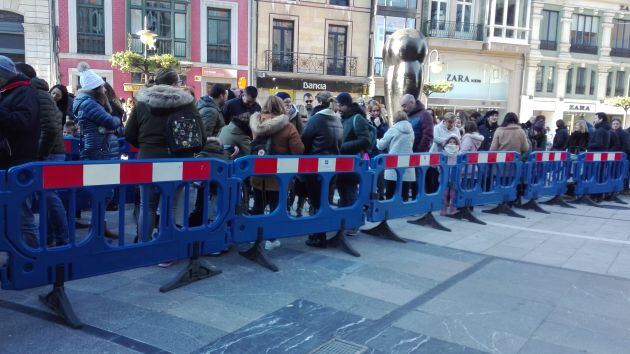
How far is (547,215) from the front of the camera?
9312 mm

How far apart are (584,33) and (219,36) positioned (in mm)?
22487

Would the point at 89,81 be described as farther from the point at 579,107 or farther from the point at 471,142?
the point at 579,107

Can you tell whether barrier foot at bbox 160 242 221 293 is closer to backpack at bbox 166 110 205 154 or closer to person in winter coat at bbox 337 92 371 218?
backpack at bbox 166 110 205 154

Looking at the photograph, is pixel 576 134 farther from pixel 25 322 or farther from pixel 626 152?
pixel 25 322

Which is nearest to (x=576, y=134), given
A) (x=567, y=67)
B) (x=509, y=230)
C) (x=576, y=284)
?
(x=509, y=230)

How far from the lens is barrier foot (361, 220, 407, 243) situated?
265 inches

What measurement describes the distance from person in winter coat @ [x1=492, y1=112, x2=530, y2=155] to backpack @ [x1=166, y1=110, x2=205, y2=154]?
6.21 m

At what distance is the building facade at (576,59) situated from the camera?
105 feet

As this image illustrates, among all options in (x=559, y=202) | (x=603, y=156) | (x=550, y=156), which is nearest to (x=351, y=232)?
(x=550, y=156)

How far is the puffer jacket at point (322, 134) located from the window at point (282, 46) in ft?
68.9

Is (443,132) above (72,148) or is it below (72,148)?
above

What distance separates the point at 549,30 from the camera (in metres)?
32.4

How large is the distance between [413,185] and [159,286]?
4628 mm

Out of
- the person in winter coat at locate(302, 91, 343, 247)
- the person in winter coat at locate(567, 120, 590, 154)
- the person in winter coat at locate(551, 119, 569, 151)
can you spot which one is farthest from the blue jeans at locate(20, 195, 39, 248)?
the person in winter coat at locate(567, 120, 590, 154)
